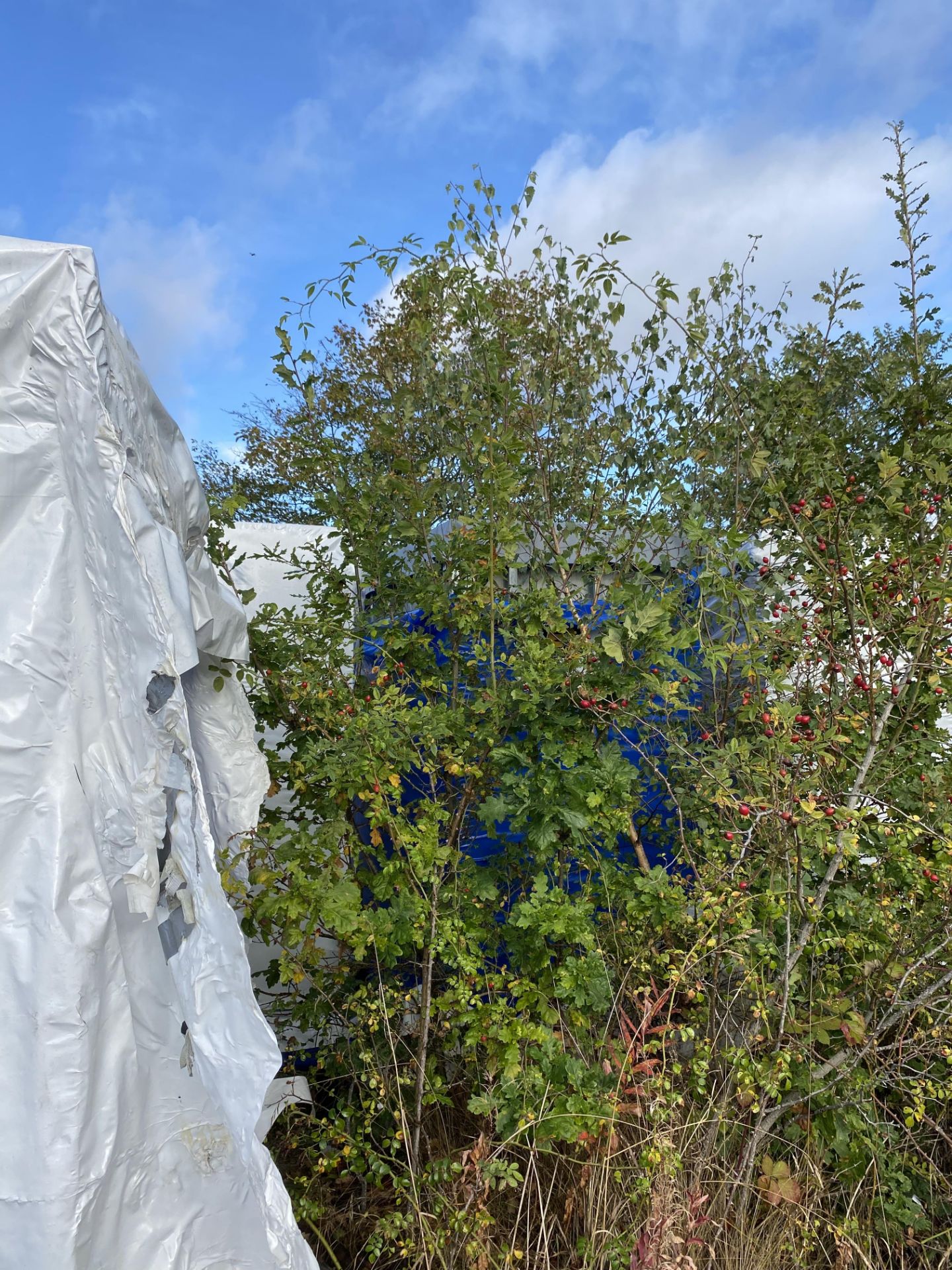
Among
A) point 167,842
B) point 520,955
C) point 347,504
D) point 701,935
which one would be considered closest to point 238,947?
point 167,842

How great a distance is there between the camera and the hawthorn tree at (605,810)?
219cm

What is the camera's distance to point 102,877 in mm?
1436

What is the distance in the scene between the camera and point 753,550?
139 inches

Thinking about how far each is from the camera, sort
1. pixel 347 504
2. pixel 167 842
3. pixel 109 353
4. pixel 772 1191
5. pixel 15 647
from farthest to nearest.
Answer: pixel 347 504 < pixel 772 1191 < pixel 109 353 < pixel 167 842 < pixel 15 647

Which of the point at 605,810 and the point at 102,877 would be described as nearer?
the point at 102,877

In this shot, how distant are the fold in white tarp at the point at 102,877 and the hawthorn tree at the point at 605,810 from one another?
1.77 feet

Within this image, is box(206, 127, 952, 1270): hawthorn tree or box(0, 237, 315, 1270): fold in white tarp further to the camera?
box(206, 127, 952, 1270): hawthorn tree

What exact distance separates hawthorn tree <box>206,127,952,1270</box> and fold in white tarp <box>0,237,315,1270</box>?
21.2 inches

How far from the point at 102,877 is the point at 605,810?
1.42 metres

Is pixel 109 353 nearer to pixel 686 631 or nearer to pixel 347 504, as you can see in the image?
pixel 347 504

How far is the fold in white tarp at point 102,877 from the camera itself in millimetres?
1348

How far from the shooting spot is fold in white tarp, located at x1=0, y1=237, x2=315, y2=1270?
135cm

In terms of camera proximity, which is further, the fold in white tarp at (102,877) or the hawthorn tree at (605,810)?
the hawthorn tree at (605,810)

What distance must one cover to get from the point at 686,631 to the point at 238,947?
1320 millimetres
